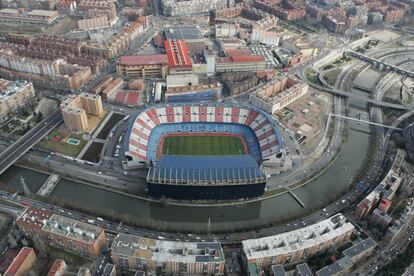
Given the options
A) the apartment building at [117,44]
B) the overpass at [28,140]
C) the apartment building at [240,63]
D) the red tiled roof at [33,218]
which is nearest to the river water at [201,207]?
the overpass at [28,140]

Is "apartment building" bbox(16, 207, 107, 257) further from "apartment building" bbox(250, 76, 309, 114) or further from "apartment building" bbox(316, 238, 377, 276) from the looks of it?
"apartment building" bbox(250, 76, 309, 114)

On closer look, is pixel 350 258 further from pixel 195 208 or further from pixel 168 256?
pixel 168 256

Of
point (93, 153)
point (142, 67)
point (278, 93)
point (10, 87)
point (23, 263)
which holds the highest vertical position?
point (142, 67)

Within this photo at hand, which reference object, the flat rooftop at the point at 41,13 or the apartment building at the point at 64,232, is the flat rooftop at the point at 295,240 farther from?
the flat rooftop at the point at 41,13

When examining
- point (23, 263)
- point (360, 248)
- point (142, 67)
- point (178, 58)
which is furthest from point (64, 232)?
point (178, 58)

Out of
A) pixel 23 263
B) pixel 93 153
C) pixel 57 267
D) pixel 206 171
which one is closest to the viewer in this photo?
pixel 57 267

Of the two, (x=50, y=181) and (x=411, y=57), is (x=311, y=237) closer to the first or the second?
(x=50, y=181)

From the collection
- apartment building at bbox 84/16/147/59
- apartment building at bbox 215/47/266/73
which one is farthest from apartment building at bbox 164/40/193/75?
apartment building at bbox 84/16/147/59
